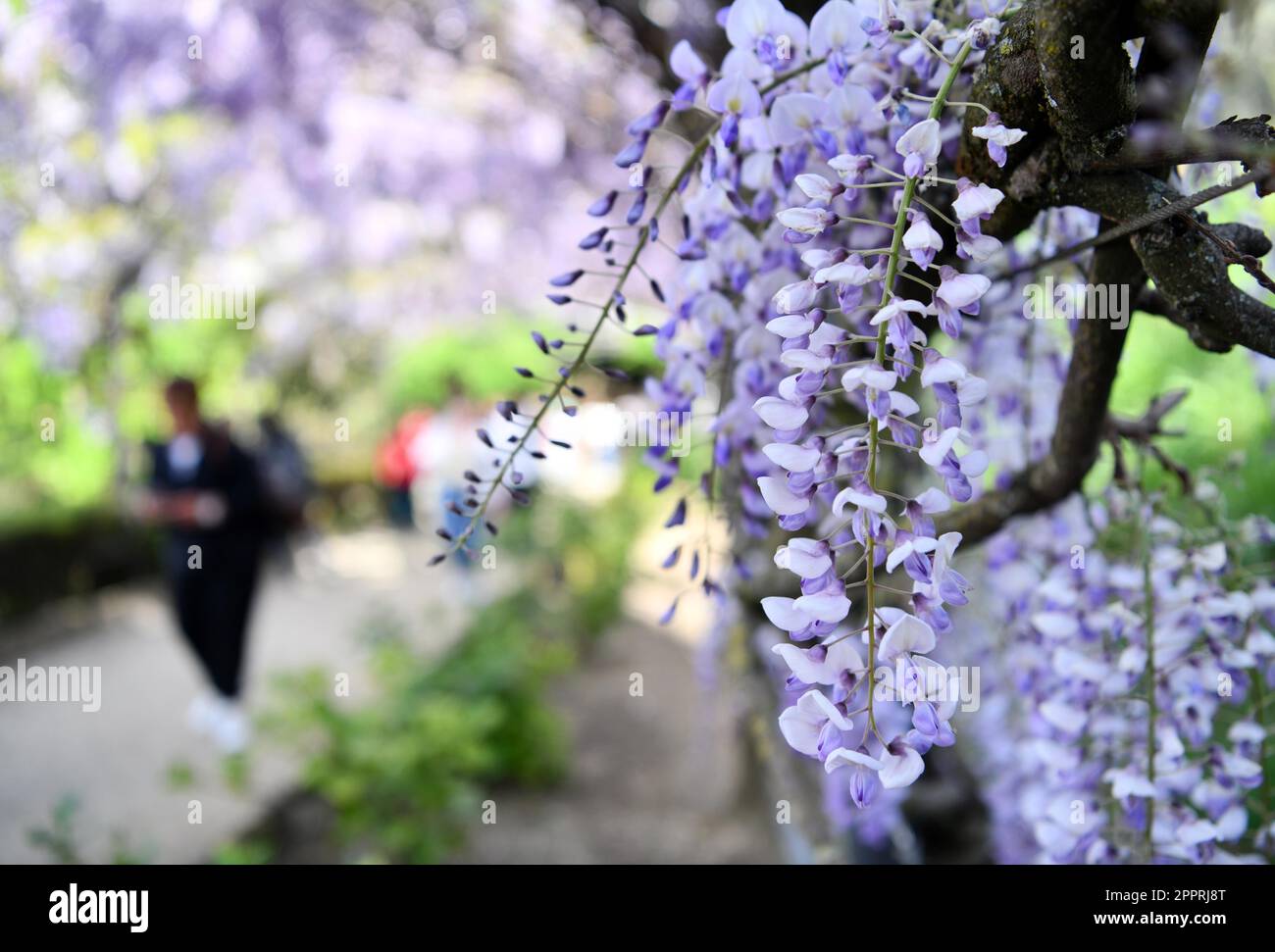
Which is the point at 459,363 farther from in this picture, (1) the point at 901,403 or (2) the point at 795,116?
(1) the point at 901,403

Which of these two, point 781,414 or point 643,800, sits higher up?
point 781,414

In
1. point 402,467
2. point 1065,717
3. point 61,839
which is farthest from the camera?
point 402,467

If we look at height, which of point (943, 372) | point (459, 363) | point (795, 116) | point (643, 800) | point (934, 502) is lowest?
point (643, 800)

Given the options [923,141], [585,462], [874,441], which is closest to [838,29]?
[923,141]

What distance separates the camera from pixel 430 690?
518 cm

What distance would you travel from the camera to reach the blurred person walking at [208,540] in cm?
509

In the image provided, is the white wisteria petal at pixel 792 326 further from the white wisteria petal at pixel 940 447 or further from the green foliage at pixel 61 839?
the green foliage at pixel 61 839

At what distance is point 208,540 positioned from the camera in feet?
16.9

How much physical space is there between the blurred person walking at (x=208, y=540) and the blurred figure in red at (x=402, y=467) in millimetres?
4841

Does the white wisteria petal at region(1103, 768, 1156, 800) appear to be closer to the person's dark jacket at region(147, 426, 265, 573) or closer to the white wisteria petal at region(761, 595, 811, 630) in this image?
the white wisteria petal at region(761, 595, 811, 630)

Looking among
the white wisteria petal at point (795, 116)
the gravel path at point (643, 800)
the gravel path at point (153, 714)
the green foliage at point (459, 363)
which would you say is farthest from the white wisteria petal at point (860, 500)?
the green foliage at point (459, 363)

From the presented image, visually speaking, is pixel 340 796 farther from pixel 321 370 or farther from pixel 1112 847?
pixel 321 370

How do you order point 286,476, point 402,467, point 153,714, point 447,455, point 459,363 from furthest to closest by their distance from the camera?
point 459,363, point 402,467, point 286,476, point 447,455, point 153,714

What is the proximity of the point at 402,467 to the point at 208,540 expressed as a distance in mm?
5858
